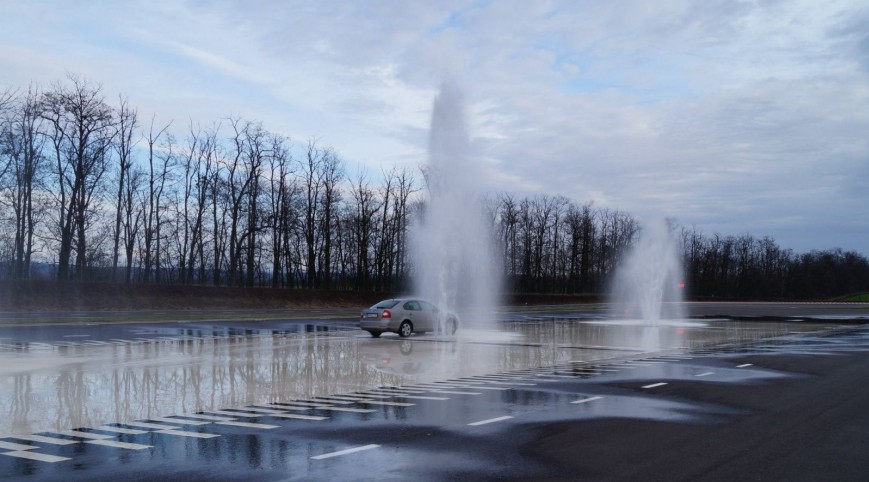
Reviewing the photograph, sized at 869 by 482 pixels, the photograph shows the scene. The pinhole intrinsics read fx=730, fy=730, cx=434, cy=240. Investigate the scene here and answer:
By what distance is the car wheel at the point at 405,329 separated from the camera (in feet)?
89.2

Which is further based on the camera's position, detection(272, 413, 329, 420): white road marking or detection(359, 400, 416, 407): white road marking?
detection(359, 400, 416, 407): white road marking

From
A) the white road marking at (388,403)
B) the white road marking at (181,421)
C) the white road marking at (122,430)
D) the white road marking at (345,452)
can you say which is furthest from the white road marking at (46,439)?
the white road marking at (388,403)

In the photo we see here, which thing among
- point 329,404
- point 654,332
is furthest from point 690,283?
point 329,404

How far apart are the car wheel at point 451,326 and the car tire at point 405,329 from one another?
214 centimetres

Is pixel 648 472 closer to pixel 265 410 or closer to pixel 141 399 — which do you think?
pixel 265 410

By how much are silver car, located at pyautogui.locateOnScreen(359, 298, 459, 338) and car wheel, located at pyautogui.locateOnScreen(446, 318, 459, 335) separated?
261 millimetres

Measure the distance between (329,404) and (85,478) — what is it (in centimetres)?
520

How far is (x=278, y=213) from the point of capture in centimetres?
7012

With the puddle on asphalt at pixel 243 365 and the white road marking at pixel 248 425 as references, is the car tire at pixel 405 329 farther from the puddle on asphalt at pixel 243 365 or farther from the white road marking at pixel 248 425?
the white road marking at pixel 248 425

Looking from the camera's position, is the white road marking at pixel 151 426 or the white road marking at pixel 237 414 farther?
the white road marking at pixel 237 414

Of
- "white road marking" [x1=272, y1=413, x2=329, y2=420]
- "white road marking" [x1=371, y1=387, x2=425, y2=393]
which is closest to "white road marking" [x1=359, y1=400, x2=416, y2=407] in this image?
"white road marking" [x1=371, y1=387, x2=425, y2=393]

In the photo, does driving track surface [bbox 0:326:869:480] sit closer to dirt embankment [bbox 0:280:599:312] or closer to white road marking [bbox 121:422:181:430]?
white road marking [bbox 121:422:181:430]

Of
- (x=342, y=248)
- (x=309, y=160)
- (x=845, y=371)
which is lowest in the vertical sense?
(x=845, y=371)

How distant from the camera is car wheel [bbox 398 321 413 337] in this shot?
27.2 m
